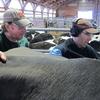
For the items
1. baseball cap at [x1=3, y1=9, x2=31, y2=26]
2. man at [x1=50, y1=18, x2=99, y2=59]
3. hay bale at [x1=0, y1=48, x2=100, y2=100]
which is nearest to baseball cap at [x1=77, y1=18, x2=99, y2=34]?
man at [x1=50, y1=18, x2=99, y2=59]

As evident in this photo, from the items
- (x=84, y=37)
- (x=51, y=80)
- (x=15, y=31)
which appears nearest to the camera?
(x=51, y=80)

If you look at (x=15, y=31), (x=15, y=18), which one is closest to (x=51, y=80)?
(x=15, y=31)

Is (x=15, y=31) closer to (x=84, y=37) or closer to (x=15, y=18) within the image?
(x=15, y=18)

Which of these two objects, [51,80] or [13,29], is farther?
[13,29]

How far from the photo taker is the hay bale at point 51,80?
0.46 metres

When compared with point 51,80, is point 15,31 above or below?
below

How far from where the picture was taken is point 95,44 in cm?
313

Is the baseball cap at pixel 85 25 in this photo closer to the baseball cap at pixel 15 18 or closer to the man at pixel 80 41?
the man at pixel 80 41

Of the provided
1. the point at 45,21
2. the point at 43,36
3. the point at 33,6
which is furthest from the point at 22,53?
the point at 33,6

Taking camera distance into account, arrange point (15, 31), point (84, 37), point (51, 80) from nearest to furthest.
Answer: point (51, 80) < point (15, 31) < point (84, 37)

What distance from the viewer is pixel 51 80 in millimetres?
474

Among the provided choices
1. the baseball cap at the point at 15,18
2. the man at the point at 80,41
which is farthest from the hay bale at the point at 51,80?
the baseball cap at the point at 15,18

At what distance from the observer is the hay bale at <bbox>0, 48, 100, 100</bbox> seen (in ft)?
1.50

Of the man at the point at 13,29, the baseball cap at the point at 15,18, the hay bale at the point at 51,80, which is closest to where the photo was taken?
the hay bale at the point at 51,80
